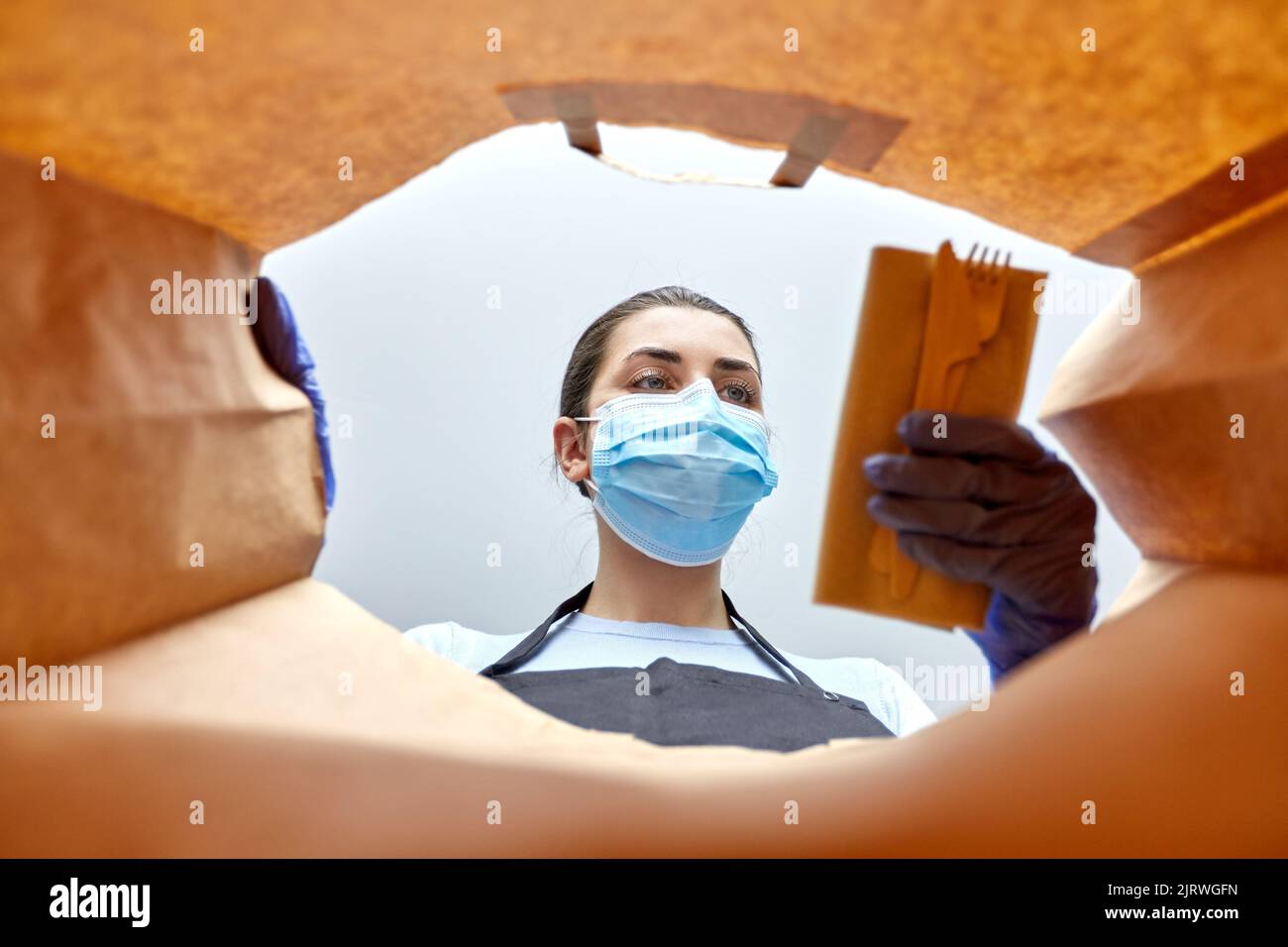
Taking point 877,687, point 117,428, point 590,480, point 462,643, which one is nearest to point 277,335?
point 117,428

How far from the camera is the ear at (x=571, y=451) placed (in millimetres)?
1087

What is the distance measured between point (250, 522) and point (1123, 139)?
1.65 feet

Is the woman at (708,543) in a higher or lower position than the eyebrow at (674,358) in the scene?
lower

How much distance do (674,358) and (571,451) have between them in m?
0.18

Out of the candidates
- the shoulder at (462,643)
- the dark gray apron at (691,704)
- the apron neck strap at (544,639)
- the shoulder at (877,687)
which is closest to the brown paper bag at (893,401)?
the dark gray apron at (691,704)

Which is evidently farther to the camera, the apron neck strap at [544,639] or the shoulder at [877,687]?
the shoulder at [877,687]

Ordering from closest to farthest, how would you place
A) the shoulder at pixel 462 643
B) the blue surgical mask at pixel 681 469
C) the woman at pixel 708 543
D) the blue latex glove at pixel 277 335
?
the blue latex glove at pixel 277 335
the woman at pixel 708 543
the blue surgical mask at pixel 681 469
the shoulder at pixel 462 643

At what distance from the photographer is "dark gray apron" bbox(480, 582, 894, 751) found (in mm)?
794

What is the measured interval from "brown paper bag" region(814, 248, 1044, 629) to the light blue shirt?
0.38 metres

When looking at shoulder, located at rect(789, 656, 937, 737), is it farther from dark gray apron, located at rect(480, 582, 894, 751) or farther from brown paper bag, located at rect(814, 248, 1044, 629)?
brown paper bag, located at rect(814, 248, 1044, 629)

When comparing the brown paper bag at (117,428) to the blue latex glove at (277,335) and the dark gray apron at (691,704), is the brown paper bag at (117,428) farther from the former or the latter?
the dark gray apron at (691,704)

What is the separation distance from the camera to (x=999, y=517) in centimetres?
75

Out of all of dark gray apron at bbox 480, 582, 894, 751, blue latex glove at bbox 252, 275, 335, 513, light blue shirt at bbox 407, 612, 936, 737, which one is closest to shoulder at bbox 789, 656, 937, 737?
light blue shirt at bbox 407, 612, 936, 737

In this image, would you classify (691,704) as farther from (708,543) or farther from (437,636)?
(437,636)
